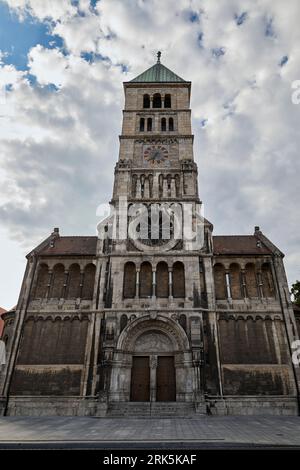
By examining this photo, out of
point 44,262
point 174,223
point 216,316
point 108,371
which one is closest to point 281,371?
point 216,316

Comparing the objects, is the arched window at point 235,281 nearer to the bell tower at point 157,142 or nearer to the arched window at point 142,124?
the bell tower at point 157,142

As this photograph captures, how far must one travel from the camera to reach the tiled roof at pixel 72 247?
26344mm

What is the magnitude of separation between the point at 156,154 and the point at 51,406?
24.3 m

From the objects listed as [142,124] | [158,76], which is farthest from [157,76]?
[142,124]

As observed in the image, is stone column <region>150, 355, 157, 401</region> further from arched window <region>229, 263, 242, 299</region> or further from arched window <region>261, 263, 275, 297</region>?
arched window <region>261, 263, 275, 297</region>

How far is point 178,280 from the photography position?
24.2 metres

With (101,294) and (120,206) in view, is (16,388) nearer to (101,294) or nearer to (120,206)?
(101,294)

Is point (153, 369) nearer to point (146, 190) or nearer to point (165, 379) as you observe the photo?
point (165, 379)

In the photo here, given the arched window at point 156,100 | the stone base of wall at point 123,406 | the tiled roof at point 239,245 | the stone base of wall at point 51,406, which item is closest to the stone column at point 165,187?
the tiled roof at point 239,245

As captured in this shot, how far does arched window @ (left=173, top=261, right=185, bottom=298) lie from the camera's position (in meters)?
23.6

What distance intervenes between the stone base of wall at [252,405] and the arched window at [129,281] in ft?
30.7

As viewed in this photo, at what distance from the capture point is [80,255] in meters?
25.8

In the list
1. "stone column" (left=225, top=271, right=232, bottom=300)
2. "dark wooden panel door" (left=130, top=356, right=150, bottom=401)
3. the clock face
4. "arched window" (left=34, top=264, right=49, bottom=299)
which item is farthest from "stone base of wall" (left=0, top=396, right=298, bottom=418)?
the clock face
